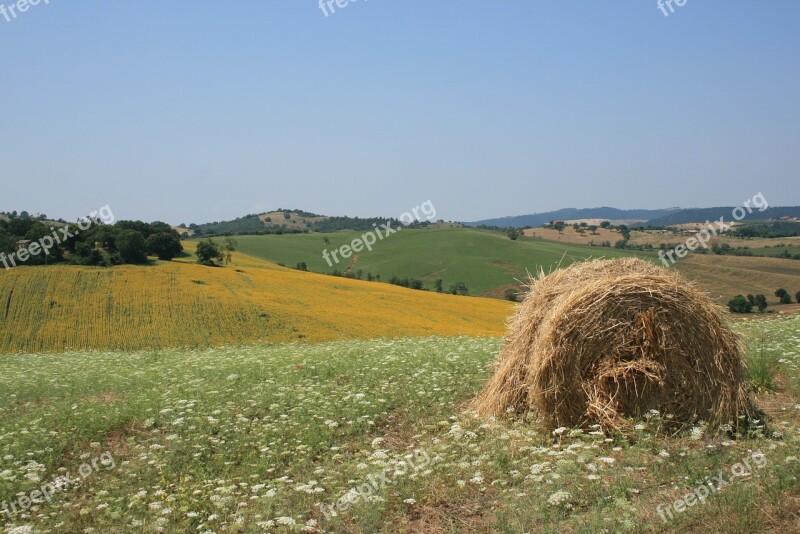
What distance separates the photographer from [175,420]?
313 inches

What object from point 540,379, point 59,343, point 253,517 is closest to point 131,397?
point 253,517

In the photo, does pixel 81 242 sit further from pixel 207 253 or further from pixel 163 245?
pixel 207 253

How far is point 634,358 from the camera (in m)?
7.49

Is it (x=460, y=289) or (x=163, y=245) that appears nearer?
(x=163, y=245)

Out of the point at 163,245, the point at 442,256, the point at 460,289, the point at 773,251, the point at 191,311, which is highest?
the point at 163,245

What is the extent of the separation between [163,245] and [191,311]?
66.7 ft

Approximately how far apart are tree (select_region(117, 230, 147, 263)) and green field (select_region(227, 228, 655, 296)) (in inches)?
1287

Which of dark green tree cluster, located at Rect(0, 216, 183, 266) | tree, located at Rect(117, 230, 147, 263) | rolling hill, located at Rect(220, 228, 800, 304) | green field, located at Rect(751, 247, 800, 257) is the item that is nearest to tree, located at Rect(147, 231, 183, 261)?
dark green tree cluster, located at Rect(0, 216, 183, 266)

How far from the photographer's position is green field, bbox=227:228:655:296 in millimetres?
75250

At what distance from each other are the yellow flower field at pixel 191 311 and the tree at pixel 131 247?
2.69 m

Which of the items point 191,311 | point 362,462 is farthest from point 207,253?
point 362,462

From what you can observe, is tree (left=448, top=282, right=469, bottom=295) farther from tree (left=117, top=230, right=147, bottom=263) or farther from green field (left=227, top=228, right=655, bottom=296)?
tree (left=117, top=230, right=147, bottom=263)

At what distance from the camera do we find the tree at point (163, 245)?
52.2 meters

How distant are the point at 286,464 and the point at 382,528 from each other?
204 centimetres
